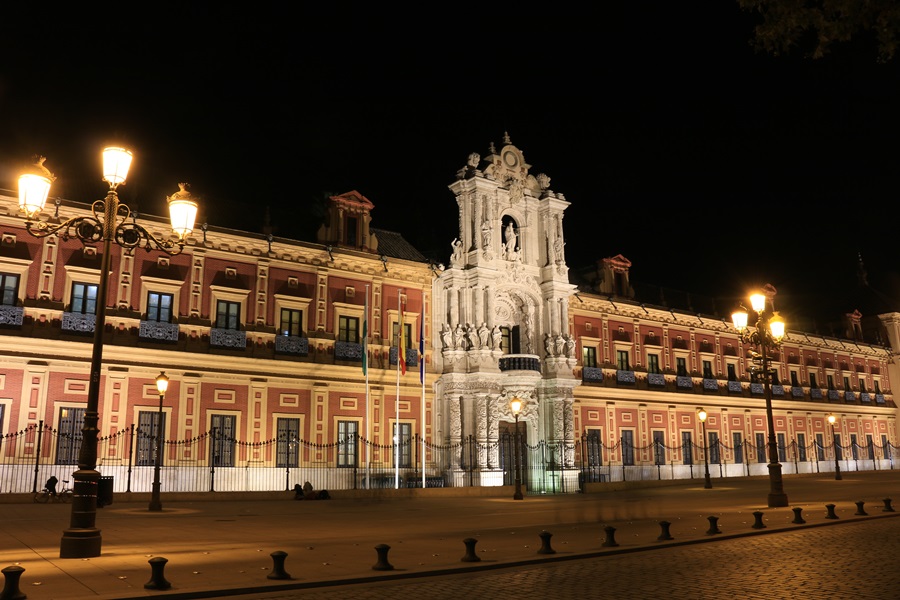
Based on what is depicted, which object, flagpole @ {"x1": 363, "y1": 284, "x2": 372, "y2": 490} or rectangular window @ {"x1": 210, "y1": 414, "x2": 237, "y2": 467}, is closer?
rectangular window @ {"x1": 210, "y1": 414, "x2": 237, "y2": 467}

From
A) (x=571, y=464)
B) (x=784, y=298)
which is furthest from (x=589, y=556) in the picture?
(x=784, y=298)

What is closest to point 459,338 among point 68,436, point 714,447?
point 68,436

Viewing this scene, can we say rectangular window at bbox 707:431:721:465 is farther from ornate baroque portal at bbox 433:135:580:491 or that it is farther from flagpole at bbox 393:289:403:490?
flagpole at bbox 393:289:403:490

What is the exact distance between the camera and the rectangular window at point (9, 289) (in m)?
24.8

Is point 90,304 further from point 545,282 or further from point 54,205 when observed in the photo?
point 545,282

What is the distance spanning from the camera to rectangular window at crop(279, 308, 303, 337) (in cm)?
3020

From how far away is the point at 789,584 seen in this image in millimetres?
9141

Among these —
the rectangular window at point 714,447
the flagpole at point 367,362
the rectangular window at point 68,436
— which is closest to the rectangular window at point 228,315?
the flagpole at point 367,362

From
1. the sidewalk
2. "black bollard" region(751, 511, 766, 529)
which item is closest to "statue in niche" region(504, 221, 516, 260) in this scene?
the sidewalk

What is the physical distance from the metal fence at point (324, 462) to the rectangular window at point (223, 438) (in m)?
0.04

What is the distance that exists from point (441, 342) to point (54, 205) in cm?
1619

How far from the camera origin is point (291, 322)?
30422 millimetres

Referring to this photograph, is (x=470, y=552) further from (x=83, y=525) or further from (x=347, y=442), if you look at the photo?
(x=347, y=442)

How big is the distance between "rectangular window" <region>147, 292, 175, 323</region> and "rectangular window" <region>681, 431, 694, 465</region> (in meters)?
29.4
